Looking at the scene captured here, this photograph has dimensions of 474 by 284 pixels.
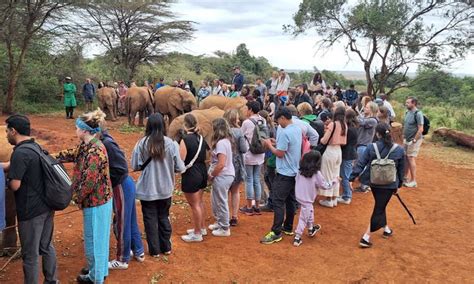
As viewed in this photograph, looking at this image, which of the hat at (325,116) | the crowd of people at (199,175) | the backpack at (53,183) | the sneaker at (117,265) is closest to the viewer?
the backpack at (53,183)

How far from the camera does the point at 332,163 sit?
7109mm

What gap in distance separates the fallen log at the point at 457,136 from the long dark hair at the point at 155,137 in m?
12.0

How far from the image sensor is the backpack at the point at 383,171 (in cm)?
553

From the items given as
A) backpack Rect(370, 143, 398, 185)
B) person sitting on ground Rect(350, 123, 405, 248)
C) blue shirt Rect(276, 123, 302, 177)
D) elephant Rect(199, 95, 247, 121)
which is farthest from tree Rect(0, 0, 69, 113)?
backpack Rect(370, 143, 398, 185)

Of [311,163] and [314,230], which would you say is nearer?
[311,163]

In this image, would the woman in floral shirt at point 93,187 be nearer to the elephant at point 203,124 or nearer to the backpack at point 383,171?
the backpack at point 383,171

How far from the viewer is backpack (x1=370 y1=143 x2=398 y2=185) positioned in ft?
18.1

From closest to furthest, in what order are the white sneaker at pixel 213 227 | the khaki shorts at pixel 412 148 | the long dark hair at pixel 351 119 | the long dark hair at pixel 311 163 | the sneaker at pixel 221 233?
the long dark hair at pixel 311 163
the sneaker at pixel 221 233
the white sneaker at pixel 213 227
the long dark hair at pixel 351 119
the khaki shorts at pixel 412 148

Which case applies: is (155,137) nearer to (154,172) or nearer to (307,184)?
(154,172)

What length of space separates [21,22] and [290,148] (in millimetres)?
12806

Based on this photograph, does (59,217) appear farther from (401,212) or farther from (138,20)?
(138,20)

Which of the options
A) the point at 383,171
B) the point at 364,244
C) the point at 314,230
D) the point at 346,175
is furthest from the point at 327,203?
the point at 383,171

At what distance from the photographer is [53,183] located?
3836 mm

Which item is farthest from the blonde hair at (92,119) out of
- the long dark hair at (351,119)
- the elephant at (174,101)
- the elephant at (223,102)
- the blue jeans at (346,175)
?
the elephant at (174,101)
